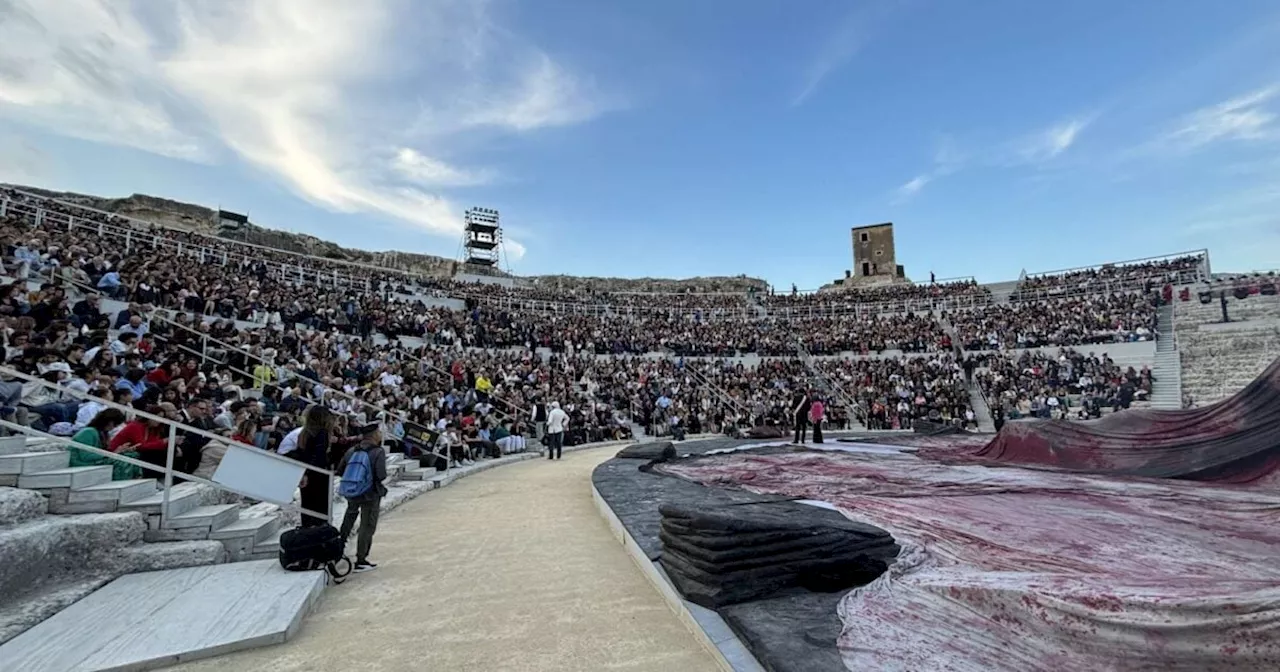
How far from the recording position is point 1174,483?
714 cm

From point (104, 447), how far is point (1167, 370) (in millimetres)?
26822

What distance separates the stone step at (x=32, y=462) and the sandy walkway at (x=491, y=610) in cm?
→ 260

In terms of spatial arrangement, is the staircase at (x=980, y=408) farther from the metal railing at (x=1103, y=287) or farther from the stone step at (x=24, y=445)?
the stone step at (x=24, y=445)

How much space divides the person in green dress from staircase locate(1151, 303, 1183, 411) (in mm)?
21871

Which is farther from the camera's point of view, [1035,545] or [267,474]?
[267,474]

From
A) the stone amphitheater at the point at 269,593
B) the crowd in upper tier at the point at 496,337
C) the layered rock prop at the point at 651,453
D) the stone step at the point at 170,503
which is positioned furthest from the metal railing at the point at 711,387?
the stone step at the point at 170,503

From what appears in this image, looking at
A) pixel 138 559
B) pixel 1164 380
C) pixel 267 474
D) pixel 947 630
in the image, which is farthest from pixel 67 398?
pixel 1164 380

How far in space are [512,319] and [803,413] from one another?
17.3m

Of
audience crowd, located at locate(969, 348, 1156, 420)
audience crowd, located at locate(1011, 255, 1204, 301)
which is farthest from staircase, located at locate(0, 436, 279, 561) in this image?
audience crowd, located at locate(1011, 255, 1204, 301)

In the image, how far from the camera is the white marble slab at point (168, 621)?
3.18 m

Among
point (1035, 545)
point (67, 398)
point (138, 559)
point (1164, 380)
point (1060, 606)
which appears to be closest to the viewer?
point (1060, 606)

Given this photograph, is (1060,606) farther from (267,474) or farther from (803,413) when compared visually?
(803,413)

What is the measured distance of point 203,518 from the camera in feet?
16.4

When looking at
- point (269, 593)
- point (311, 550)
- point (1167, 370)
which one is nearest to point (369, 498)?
point (311, 550)
